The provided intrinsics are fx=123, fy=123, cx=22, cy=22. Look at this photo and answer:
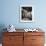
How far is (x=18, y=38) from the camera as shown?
11.5 ft

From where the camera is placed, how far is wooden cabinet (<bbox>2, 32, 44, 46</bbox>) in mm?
3492

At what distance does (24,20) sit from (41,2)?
2.64ft

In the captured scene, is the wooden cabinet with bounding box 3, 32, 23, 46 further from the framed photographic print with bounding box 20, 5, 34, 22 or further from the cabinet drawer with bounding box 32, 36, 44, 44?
the framed photographic print with bounding box 20, 5, 34, 22

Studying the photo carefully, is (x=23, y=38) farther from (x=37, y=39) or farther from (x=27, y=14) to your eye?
(x=27, y=14)

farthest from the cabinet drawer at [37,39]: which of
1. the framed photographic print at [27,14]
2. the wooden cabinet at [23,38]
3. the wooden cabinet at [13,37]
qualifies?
the framed photographic print at [27,14]

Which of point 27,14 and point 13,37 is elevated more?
point 27,14

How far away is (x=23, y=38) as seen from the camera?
350 cm

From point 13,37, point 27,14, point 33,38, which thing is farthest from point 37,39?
point 27,14

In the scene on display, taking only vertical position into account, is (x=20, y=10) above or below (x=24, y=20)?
above

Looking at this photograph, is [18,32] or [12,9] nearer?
[18,32]

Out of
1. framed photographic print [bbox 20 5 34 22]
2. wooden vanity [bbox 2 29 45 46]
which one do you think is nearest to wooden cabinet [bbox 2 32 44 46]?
wooden vanity [bbox 2 29 45 46]

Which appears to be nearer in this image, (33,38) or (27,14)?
(33,38)

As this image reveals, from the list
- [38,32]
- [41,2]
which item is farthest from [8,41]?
[41,2]

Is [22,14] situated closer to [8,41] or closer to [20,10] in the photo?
[20,10]
